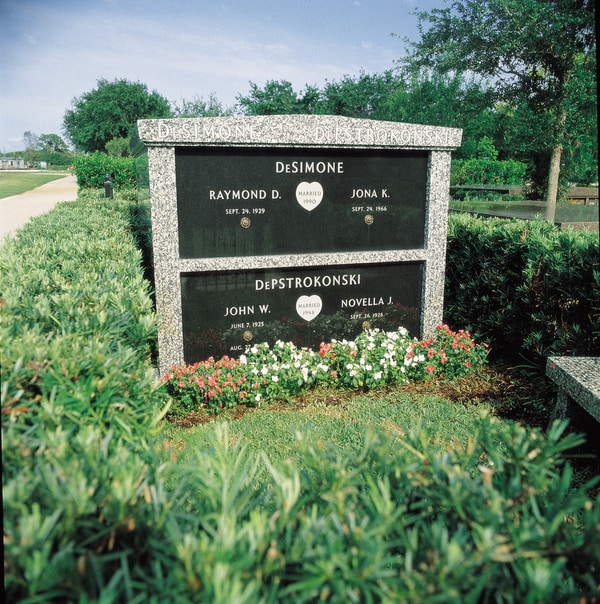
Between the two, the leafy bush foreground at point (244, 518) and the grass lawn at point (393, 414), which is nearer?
the leafy bush foreground at point (244, 518)

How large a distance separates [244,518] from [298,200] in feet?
12.3

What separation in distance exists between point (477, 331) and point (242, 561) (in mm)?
5092

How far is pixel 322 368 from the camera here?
15.7 ft

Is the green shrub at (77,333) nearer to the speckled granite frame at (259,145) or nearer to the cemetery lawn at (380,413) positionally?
the speckled granite frame at (259,145)

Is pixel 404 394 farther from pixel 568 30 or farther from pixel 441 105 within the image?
pixel 441 105

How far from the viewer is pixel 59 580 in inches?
39.3

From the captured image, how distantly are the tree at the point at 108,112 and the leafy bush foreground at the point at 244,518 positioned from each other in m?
59.5

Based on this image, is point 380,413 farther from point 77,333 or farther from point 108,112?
point 108,112

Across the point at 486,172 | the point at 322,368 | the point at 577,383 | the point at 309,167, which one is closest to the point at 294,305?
the point at 322,368

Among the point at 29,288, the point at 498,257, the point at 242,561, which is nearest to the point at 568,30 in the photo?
the point at 498,257

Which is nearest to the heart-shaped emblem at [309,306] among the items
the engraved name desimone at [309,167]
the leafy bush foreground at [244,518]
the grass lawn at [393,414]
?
the grass lawn at [393,414]

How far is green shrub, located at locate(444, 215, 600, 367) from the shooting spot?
4.38 metres

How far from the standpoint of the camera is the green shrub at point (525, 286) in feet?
14.4

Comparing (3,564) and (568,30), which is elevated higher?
(568,30)
